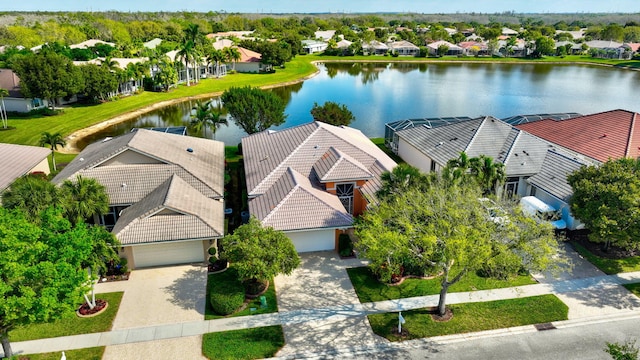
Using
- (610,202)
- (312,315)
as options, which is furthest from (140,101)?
(610,202)

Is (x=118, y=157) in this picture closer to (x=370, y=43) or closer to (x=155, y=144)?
(x=155, y=144)

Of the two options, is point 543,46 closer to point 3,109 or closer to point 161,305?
point 3,109

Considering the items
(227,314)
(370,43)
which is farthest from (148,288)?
(370,43)

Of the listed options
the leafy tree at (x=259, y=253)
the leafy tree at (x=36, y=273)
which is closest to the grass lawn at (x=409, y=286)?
the leafy tree at (x=259, y=253)

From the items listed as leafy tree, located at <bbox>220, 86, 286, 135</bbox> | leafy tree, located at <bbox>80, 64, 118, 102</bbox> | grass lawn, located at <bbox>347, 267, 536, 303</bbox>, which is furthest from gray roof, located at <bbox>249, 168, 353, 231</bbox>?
leafy tree, located at <bbox>80, 64, 118, 102</bbox>

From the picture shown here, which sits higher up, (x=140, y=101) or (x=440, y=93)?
(x=440, y=93)

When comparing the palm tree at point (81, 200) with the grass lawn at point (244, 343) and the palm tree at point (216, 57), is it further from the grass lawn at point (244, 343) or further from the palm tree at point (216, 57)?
the palm tree at point (216, 57)
